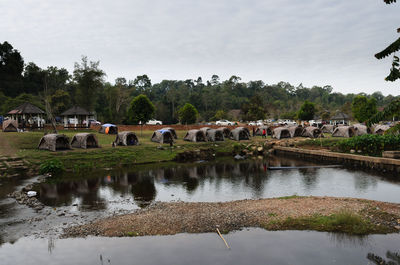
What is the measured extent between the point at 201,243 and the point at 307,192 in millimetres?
11114

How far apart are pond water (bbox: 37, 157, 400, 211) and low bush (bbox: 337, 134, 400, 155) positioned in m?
7.62

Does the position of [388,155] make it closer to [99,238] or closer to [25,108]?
[99,238]

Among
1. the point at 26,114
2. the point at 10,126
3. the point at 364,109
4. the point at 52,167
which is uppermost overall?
the point at 364,109

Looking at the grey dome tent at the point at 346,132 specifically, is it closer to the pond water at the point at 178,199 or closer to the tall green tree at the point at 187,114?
the pond water at the point at 178,199

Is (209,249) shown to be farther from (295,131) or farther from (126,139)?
(295,131)

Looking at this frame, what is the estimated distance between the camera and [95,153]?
31484 mm

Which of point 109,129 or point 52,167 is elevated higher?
point 109,129

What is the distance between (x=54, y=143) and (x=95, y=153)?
14.1ft

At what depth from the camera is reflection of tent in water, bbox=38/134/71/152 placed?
3088cm

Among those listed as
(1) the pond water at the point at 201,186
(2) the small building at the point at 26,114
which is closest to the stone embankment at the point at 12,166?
(1) the pond water at the point at 201,186

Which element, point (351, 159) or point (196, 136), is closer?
point (351, 159)

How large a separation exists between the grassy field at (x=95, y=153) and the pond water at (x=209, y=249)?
17227 millimetres

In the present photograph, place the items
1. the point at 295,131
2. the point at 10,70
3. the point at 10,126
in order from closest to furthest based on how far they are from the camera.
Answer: the point at 10,126 → the point at 295,131 → the point at 10,70

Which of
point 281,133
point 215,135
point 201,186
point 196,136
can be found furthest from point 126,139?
point 281,133
